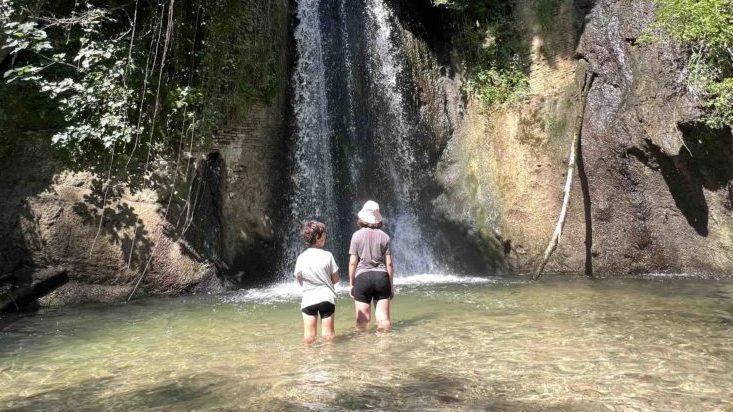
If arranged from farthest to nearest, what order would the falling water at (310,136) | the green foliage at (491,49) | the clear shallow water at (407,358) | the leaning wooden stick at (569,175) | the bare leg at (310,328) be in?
the green foliage at (491,49), the falling water at (310,136), the leaning wooden stick at (569,175), the bare leg at (310,328), the clear shallow water at (407,358)

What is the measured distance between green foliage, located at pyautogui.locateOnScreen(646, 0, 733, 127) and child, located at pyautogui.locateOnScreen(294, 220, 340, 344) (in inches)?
321

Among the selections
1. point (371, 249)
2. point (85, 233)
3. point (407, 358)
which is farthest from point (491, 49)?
point (407, 358)

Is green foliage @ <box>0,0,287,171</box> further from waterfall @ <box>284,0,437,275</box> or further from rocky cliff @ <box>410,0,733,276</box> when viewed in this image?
rocky cliff @ <box>410,0,733,276</box>

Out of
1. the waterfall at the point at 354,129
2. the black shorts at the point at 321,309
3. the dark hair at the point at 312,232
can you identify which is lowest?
the black shorts at the point at 321,309

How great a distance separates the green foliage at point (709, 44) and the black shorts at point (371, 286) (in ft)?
24.6

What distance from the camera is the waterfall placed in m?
13.2

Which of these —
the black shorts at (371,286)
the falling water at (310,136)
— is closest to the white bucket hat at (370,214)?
the black shorts at (371,286)

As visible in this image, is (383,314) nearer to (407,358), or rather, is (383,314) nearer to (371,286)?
(371,286)

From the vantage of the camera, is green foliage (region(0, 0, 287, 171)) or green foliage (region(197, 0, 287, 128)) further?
green foliage (region(197, 0, 287, 128))

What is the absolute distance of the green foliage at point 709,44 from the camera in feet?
33.0

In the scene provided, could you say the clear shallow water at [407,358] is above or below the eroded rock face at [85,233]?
below

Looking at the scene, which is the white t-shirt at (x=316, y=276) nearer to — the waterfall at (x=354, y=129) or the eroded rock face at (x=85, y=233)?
the eroded rock face at (x=85, y=233)

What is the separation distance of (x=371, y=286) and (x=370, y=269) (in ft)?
0.60

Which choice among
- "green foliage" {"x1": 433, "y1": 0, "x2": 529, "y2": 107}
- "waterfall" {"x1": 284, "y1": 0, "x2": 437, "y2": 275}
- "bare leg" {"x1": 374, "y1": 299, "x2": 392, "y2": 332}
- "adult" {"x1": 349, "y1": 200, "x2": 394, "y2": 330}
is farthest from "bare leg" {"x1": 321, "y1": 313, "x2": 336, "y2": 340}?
"green foliage" {"x1": 433, "y1": 0, "x2": 529, "y2": 107}
